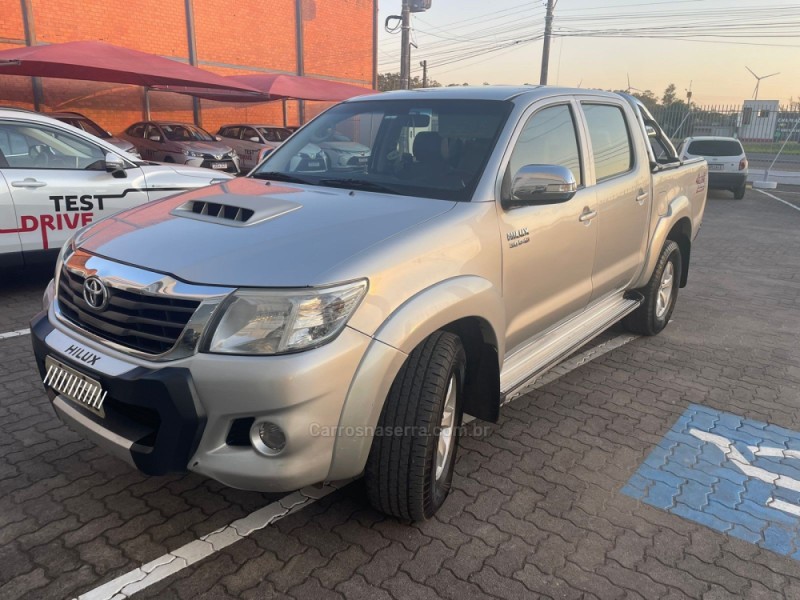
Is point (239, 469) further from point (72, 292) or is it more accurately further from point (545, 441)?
point (545, 441)

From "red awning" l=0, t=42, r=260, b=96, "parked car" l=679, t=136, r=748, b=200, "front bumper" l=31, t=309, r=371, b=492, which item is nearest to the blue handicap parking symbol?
"front bumper" l=31, t=309, r=371, b=492

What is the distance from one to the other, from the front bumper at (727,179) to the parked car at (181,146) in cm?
1265

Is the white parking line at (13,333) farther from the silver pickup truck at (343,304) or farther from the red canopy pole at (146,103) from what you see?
the red canopy pole at (146,103)

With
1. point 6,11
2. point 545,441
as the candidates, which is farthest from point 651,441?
point 6,11

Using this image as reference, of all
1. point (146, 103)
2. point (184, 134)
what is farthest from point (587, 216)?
point (146, 103)

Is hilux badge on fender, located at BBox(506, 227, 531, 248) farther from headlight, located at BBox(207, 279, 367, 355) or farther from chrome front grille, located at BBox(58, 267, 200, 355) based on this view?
chrome front grille, located at BBox(58, 267, 200, 355)

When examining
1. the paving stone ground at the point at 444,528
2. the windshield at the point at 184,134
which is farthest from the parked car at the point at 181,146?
Answer: the paving stone ground at the point at 444,528

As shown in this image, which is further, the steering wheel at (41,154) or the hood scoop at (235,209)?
the steering wheel at (41,154)

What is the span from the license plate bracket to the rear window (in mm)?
17461

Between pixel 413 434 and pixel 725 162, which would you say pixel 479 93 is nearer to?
pixel 413 434

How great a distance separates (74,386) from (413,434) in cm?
135

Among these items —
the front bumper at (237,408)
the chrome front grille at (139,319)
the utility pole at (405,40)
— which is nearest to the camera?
the front bumper at (237,408)

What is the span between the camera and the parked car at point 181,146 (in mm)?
14773

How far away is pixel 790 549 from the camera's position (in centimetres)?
263
